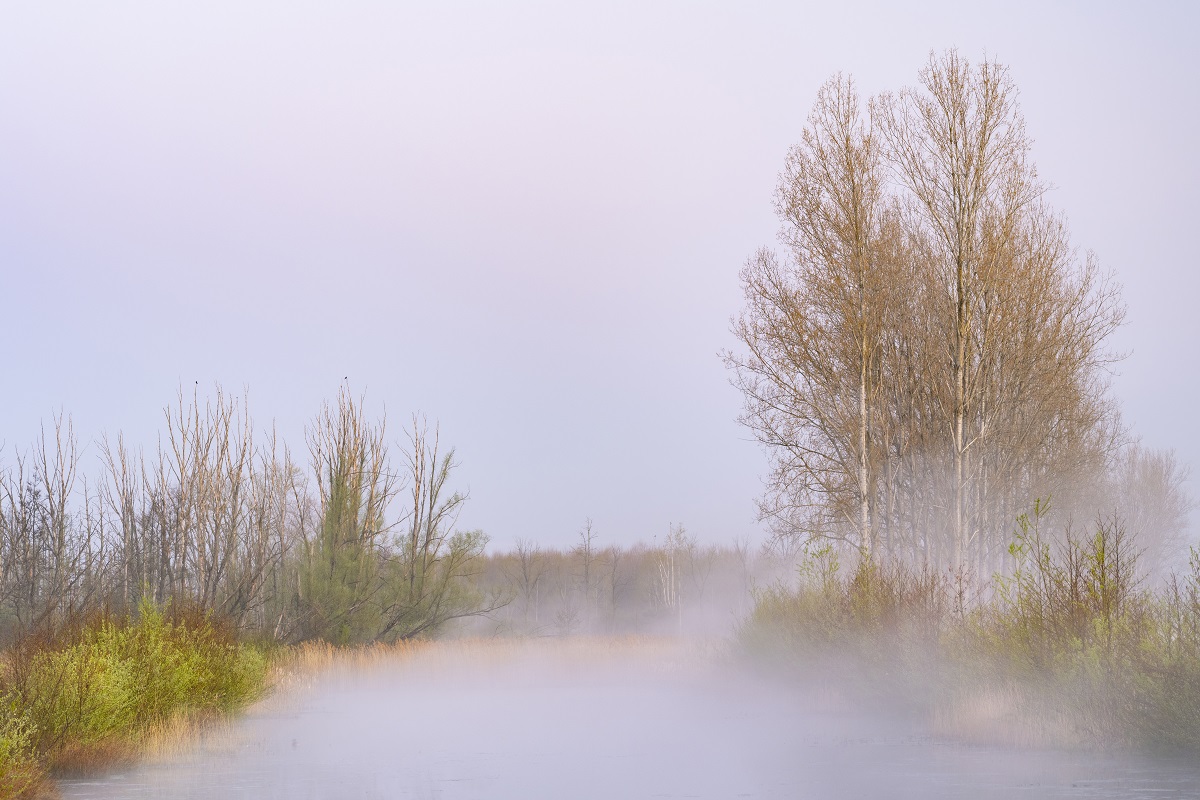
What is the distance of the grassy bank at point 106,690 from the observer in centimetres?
1202

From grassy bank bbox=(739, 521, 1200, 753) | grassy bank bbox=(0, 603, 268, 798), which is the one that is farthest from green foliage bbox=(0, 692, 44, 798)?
grassy bank bbox=(739, 521, 1200, 753)

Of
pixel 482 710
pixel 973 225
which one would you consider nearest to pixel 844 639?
pixel 482 710

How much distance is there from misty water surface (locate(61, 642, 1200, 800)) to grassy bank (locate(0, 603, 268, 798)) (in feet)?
1.59

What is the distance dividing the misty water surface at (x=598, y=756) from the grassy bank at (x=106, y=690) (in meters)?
0.48

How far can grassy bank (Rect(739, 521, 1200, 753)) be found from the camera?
12883 millimetres

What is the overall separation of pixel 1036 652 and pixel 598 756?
5.69 m

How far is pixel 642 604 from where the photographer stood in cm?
7338

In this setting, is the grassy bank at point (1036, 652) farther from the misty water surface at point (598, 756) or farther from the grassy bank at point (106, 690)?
the grassy bank at point (106, 690)

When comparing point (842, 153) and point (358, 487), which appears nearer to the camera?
point (842, 153)

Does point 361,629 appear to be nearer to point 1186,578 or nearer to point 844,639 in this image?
point 844,639

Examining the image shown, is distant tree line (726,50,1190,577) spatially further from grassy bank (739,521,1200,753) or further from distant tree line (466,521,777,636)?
distant tree line (466,521,777,636)

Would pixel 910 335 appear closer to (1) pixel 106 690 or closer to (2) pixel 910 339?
(2) pixel 910 339

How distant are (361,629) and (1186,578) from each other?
23.6 metres

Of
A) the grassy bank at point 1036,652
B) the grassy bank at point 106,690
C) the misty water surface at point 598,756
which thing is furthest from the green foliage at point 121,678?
the grassy bank at point 1036,652
